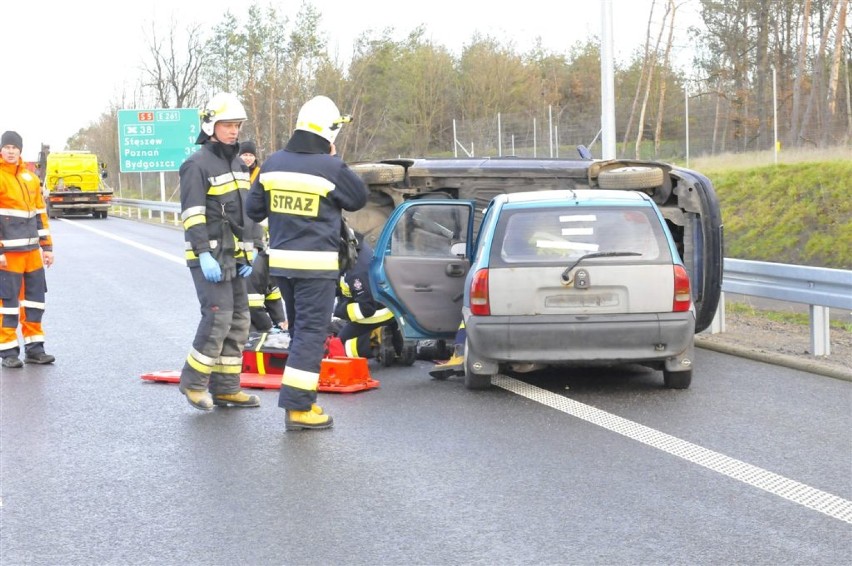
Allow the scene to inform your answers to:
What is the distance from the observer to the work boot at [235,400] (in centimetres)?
820

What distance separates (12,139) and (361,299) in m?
3.33

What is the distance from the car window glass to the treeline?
59.9ft

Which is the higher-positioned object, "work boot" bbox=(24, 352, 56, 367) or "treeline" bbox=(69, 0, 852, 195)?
"treeline" bbox=(69, 0, 852, 195)

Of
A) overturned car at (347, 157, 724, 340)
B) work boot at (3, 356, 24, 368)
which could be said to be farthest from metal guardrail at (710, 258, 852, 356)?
work boot at (3, 356, 24, 368)

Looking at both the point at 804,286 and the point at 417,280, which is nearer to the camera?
the point at 417,280

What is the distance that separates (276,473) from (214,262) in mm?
2061

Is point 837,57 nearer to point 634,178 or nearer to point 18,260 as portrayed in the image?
point 634,178

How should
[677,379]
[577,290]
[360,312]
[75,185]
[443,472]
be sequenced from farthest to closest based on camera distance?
[75,185]
[360,312]
[677,379]
[577,290]
[443,472]

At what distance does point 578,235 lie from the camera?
8.36m

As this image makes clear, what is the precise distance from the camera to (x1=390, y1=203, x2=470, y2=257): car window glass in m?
9.68

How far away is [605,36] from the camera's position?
18000mm

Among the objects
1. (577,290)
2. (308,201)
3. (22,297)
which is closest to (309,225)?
(308,201)

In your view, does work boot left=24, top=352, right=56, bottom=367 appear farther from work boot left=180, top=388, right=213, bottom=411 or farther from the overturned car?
the overturned car

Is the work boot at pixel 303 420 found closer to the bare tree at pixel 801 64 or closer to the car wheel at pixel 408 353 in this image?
the car wheel at pixel 408 353
